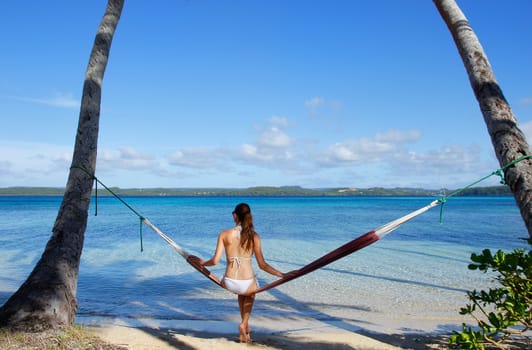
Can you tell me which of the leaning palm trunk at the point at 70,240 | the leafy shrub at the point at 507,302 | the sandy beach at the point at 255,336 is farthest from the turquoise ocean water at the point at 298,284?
the leafy shrub at the point at 507,302

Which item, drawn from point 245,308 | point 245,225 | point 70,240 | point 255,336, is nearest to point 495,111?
point 245,225

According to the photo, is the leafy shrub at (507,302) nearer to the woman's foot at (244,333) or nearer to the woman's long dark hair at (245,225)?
the woman's long dark hair at (245,225)

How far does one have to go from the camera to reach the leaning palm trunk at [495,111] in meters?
2.58

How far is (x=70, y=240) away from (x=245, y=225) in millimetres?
1212

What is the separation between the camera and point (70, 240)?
309 centimetres

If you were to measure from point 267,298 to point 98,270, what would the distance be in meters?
3.42

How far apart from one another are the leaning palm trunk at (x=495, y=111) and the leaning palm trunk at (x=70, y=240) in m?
2.72

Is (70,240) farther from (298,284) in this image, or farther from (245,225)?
(298,284)

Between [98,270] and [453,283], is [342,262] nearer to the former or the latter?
[453,283]

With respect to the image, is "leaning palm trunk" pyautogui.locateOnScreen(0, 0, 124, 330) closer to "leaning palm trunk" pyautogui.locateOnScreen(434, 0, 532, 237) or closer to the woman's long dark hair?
the woman's long dark hair

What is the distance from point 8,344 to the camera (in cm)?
242

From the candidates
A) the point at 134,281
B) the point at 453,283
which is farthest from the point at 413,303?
the point at 134,281

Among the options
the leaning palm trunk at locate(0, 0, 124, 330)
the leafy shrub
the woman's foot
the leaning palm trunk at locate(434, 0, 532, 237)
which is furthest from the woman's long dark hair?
the leaning palm trunk at locate(434, 0, 532, 237)

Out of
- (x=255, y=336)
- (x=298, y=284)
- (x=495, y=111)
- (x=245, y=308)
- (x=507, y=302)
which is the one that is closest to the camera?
(x=507, y=302)
